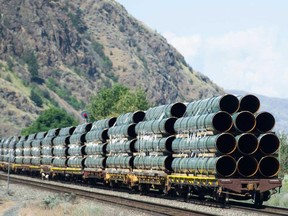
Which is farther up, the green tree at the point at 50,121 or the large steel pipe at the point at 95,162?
the green tree at the point at 50,121

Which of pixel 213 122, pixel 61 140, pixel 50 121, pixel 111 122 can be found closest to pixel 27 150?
pixel 61 140

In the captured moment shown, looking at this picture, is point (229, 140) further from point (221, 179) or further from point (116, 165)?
point (116, 165)

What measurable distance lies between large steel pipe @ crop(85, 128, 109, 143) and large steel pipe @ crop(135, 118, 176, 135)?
8.29m

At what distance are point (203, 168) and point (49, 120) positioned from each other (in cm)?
12170

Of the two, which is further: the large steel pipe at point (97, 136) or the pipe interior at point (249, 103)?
the large steel pipe at point (97, 136)

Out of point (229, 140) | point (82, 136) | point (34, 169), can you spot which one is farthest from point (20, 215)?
point (34, 169)

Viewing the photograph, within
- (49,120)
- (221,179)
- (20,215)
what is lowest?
(20,215)

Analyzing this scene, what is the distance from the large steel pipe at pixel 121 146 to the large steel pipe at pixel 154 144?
0.53m

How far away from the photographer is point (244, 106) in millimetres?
30641

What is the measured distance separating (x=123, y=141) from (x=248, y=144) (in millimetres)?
13403

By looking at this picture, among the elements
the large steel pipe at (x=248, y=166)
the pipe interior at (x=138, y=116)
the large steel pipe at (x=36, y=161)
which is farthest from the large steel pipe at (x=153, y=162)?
the large steel pipe at (x=36, y=161)

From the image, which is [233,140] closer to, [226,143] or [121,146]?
[226,143]

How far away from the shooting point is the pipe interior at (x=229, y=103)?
30266 millimetres

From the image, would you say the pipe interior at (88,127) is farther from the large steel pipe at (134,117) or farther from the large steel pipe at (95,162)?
the large steel pipe at (134,117)
